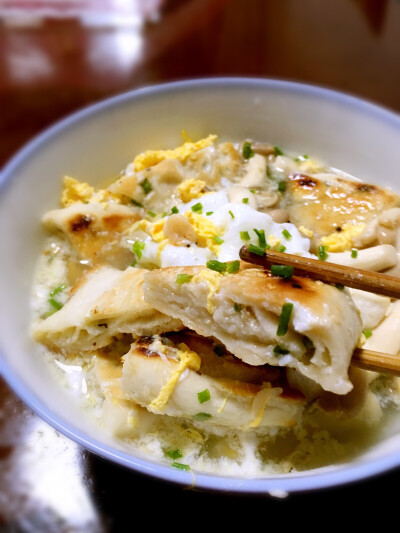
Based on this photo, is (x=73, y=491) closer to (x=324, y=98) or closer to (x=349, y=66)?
(x=324, y=98)

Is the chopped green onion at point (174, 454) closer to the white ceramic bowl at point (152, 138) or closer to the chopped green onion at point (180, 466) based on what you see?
the chopped green onion at point (180, 466)

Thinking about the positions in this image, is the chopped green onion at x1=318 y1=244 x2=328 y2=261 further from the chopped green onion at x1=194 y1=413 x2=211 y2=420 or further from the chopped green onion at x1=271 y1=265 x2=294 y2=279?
the chopped green onion at x1=194 y1=413 x2=211 y2=420

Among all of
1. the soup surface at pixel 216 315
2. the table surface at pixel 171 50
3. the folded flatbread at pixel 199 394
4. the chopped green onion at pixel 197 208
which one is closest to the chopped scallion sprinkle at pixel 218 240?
the soup surface at pixel 216 315

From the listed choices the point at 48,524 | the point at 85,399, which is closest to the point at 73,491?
the point at 48,524

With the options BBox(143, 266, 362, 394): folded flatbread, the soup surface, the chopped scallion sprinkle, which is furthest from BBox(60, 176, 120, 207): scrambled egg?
BBox(143, 266, 362, 394): folded flatbread

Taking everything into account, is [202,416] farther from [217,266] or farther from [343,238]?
[343,238]

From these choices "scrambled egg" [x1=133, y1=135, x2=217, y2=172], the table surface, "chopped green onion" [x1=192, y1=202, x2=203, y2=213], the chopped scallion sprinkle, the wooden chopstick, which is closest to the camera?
the wooden chopstick
